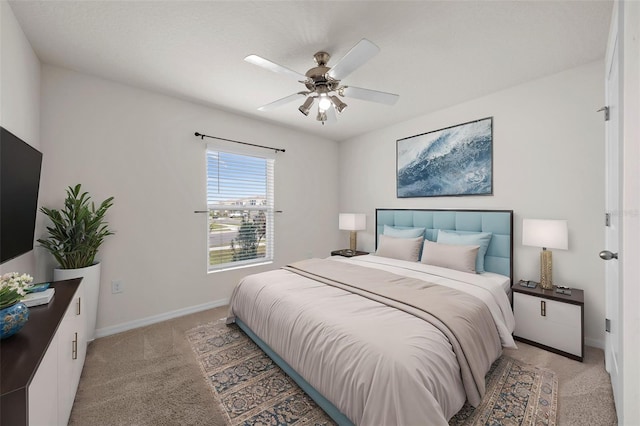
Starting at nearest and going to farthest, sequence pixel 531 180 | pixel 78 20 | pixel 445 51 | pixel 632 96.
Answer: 1. pixel 632 96
2. pixel 78 20
3. pixel 445 51
4. pixel 531 180

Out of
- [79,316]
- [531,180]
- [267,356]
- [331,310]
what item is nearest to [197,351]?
[267,356]

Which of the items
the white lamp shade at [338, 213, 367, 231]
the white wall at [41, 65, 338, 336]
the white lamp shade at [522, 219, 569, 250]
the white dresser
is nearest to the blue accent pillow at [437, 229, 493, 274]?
the white lamp shade at [522, 219, 569, 250]

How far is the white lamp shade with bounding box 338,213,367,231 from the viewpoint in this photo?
419 centimetres

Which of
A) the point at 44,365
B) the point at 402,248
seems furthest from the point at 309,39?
the point at 402,248

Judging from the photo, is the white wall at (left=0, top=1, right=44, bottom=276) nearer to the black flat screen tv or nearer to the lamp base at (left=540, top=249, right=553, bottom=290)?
the black flat screen tv

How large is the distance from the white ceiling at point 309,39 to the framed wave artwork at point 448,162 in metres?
0.54

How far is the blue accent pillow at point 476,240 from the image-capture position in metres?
2.82

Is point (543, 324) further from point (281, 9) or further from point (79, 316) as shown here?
point (79, 316)

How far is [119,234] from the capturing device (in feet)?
8.98

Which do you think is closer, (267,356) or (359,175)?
(267,356)

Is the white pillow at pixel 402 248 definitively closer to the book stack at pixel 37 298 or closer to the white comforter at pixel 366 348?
the white comforter at pixel 366 348

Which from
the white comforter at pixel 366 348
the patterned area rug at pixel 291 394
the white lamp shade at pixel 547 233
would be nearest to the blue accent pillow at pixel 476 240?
the white lamp shade at pixel 547 233

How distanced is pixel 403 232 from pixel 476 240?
0.92m

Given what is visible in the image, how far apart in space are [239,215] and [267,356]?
2.01m
